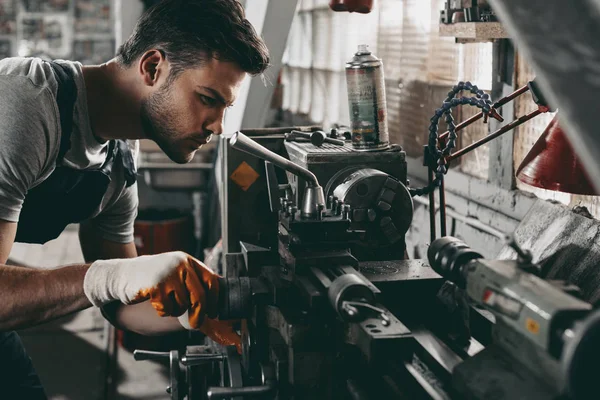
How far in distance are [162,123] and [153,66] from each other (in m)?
0.13

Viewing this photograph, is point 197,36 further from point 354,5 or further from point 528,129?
point 528,129

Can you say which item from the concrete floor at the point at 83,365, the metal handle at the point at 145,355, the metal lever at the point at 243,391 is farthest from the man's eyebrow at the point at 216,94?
the concrete floor at the point at 83,365

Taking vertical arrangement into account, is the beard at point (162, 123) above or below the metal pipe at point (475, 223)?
above

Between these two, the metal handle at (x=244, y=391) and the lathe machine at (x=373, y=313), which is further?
the metal handle at (x=244, y=391)

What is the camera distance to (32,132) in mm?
1250

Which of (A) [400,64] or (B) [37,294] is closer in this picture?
(B) [37,294]

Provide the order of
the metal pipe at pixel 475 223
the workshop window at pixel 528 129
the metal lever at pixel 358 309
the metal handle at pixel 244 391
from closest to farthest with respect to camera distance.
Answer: the metal lever at pixel 358 309 → the metal handle at pixel 244 391 → the workshop window at pixel 528 129 → the metal pipe at pixel 475 223

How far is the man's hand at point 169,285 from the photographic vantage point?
1.08 meters

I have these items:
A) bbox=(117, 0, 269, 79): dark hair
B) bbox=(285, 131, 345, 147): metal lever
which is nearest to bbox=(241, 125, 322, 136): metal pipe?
bbox=(285, 131, 345, 147): metal lever

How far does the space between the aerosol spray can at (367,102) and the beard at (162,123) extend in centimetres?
41

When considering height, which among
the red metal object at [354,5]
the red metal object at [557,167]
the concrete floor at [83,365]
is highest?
the red metal object at [354,5]

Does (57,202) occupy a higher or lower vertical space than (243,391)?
higher

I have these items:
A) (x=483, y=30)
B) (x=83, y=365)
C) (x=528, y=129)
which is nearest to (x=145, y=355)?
(x=483, y=30)

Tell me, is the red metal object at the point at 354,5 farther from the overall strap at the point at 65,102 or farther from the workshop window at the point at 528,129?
the overall strap at the point at 65,102
